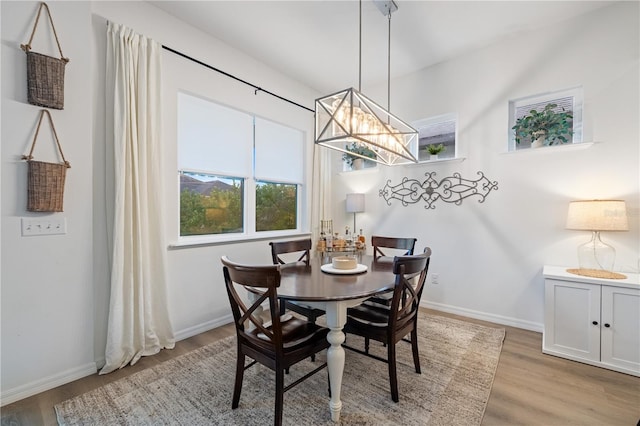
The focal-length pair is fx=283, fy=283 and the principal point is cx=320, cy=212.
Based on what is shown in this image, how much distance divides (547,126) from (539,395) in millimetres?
2346

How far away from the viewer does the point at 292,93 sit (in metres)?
3.88

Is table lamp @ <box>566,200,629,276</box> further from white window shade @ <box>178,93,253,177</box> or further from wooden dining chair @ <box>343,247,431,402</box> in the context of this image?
white window shade @ <box>178,93,253,177</box>

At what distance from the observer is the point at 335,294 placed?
1.58 m

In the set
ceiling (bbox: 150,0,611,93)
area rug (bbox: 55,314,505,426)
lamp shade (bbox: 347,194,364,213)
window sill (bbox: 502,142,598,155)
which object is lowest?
area rug (bbox: 55,314,505,426)

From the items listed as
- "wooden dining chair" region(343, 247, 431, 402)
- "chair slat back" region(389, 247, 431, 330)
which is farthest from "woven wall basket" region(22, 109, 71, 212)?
"chair slat back" region(389, 247, 431, 330)

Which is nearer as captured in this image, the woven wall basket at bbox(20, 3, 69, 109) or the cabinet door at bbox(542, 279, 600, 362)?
the woven wall basket at bbox(20, 3, 69, 109)

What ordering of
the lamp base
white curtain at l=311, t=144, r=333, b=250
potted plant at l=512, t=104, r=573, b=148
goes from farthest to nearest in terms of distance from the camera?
white curtain at l=311, t=144, r=333, b=250 < potted plant at l=512, t=104, r=573, b=148 < the lamp base

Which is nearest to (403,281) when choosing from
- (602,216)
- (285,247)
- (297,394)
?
(297,394)

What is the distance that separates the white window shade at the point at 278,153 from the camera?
11.6ft

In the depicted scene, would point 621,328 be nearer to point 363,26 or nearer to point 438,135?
point 438,135

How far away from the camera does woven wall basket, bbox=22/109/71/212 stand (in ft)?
5.91

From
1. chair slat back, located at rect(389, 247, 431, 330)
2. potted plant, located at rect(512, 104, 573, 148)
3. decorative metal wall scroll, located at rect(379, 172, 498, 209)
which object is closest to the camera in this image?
chair slat back, located at rect(389, 247, 431, 330)

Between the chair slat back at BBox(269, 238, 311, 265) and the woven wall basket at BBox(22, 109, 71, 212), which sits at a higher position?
the woven wall basket at BBox(22, 109, 71, 212)

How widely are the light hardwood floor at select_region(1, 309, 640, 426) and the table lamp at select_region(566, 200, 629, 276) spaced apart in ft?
2.62
